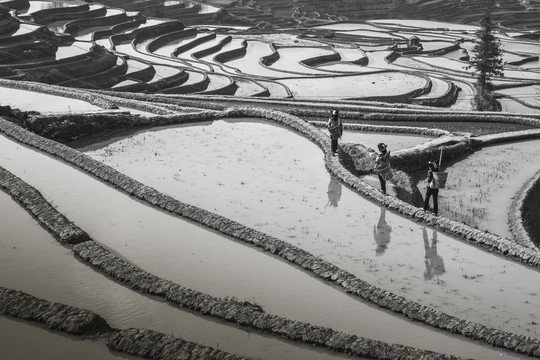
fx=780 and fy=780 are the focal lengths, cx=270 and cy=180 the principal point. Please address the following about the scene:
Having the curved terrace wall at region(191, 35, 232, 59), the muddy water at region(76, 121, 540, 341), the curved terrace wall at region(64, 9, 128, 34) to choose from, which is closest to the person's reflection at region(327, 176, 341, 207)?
the muddy water at region(76, 121, 540, 341)

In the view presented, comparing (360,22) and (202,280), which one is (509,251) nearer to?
(202,280)

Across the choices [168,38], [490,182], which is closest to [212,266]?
[490,182]

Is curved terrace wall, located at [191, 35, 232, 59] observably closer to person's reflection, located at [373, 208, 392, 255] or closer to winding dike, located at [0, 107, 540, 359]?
winding dike, located at [0, 107, 540, 359]

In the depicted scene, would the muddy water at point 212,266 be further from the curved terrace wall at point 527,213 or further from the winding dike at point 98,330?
the curved terrace wall at point 527,213

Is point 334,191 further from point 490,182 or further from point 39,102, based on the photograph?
point 39,102

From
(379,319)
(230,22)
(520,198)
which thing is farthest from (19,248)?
(230,22)
